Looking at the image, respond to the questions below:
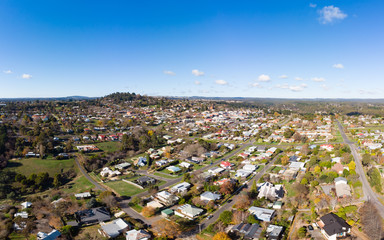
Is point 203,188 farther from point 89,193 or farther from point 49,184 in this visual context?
point 49,184

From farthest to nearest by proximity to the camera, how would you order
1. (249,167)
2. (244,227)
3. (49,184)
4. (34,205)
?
(249,167), (49,184), (34,205), (244,227)

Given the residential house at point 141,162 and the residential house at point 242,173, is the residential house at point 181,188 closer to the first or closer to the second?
the residential house at point 242,173

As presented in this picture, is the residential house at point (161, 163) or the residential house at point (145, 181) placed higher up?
the residential house at point (161, 163)

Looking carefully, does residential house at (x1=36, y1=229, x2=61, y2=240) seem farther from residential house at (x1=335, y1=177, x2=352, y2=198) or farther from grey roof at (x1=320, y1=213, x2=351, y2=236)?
residential house at (x1=335, y1=177, x2=352, y2=198)

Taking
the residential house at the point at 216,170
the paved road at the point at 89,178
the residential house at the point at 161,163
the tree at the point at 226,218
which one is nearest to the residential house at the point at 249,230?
the tree at the point at 226,218

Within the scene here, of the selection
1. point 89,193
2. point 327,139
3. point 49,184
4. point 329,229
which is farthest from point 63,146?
point 327,139

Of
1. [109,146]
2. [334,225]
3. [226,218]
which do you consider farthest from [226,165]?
[109,146]
